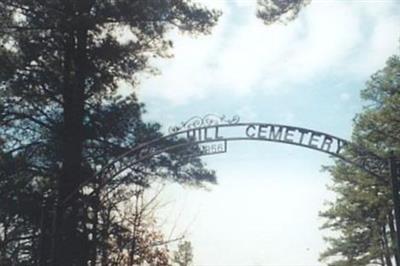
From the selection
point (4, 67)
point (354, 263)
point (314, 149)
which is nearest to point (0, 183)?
point (4, 67)

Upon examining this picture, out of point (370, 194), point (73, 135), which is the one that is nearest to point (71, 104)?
point (73, 135)

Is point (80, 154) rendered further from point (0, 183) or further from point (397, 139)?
point (397, 139)

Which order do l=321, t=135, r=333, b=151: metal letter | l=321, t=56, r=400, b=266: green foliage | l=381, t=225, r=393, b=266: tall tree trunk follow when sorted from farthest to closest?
l=381, t=225, r=393, b=266: tall tree trunk
l=321, t=56, r=400, b=266: green foliage
l=321, t=135, r=333, b=151: metal letter

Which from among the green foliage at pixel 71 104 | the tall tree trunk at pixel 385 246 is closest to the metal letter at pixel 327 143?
the green foliage at pixel 71 104

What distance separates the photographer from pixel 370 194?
27828 millimetres

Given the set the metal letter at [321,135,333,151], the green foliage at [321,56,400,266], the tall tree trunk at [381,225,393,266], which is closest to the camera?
the metal letter at [321,135,333,151]

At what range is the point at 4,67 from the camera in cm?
1502

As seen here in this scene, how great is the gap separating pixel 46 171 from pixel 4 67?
2.79 metres

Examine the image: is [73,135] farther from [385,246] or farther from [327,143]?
[385,246]

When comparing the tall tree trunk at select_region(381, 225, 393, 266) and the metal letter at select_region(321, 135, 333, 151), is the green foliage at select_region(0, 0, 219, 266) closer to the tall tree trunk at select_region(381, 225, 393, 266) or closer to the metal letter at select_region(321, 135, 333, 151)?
the metal letter at select_region(321, 135, 333, 151)

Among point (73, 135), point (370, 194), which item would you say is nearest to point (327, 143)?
point (73, 135)

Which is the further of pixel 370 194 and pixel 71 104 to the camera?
pixel 370 194

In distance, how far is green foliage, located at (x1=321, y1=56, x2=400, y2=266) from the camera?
23.8 metres

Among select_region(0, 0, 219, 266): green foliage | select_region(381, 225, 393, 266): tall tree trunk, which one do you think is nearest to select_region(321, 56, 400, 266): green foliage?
select_region(381, 225, 393, 266): tall tree trunk
